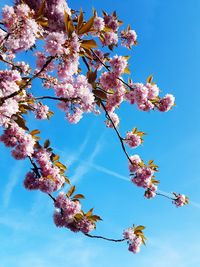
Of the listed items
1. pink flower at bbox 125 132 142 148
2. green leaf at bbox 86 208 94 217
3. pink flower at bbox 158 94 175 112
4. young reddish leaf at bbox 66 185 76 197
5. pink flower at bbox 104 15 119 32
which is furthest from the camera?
pink flower at bbox 104 15 119 32

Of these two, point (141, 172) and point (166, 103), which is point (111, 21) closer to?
point (166, 103)

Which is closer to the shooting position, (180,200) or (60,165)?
(60,165)

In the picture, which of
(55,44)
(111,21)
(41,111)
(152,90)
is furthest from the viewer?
(111,21)

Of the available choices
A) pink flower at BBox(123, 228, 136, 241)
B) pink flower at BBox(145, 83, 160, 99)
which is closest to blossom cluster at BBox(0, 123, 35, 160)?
pink flower at BBox(145, 83, 160, 99)

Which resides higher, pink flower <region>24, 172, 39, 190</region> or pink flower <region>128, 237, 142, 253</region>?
pink flower <region>128, 237, 142, 253</region>

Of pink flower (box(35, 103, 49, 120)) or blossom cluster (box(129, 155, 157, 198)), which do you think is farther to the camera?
pink flower (box(35, 103, 49, 120))

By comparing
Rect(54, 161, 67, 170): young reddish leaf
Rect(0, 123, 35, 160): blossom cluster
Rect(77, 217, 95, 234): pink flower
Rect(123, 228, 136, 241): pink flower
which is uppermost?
Rect(123, 228, 136, 241): pink flower

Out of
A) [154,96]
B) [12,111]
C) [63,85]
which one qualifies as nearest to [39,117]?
[154,96]

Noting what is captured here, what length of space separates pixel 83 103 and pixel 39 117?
4251 millimetres

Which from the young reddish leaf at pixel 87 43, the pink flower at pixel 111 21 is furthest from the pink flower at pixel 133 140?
the young reddish leaf at pixel 87 43

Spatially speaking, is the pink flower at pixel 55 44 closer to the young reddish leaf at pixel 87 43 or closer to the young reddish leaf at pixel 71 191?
the young reddish leaf at pixel 87 43

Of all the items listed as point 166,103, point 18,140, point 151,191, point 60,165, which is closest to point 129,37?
point 166,103

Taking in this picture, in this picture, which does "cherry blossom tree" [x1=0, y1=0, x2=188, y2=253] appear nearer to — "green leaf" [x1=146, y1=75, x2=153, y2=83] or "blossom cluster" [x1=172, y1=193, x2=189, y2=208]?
"green leaf" [x1=146, y1=75, x2=153, y2=83]

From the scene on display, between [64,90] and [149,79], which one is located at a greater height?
[149,79]
